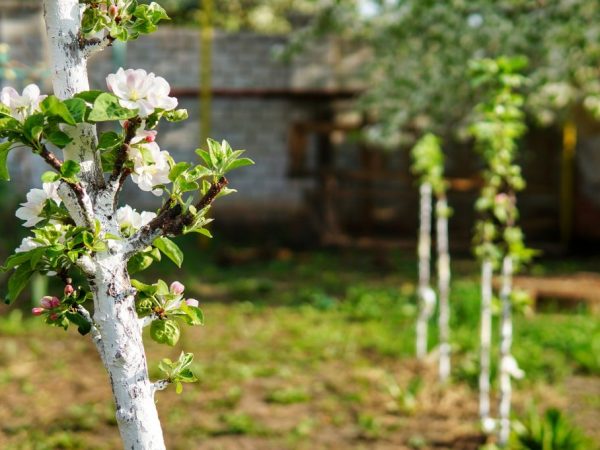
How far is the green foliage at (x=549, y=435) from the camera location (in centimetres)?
403

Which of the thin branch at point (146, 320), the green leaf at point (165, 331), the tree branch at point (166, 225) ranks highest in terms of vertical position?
the tree branch at point (166, 225)

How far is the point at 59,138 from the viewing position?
1.63m

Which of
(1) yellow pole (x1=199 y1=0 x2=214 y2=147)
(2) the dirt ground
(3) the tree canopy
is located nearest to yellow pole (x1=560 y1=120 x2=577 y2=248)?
(3) the tree canopy

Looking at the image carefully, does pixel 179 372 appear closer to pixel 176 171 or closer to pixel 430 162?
pixel 176 171

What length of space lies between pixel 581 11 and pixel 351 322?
159 inches

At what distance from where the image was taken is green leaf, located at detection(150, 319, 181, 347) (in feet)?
6.04

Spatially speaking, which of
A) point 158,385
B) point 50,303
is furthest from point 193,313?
point 50,303

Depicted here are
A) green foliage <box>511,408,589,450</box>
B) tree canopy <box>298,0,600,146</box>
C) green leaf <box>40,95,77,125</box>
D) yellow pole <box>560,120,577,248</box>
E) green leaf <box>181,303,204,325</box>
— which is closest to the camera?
green leaf <box>40,95,77,125</box>

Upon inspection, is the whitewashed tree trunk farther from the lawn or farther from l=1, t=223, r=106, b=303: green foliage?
the lawn

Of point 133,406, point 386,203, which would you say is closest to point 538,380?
point 133,406

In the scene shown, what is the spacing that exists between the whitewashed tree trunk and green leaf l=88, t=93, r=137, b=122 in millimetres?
137

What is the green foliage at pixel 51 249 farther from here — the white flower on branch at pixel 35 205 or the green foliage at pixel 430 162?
the green foliage at pixel 430 162

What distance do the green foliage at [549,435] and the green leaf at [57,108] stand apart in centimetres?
328

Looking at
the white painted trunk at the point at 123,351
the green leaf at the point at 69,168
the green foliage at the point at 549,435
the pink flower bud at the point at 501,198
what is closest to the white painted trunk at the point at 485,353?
the green foliage at the point at 549,435
